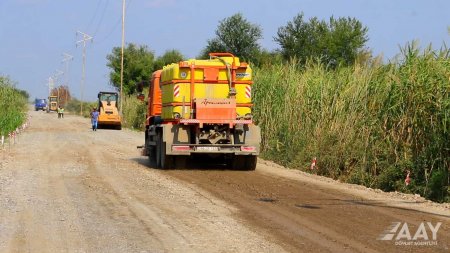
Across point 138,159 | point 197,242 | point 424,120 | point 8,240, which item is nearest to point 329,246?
point 197,242

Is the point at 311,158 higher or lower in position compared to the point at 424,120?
lower

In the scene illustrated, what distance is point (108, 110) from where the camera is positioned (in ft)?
174

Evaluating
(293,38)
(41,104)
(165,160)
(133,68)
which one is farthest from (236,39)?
(41,104)

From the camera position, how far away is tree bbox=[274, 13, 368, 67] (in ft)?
190

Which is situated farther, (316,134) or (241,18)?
(241,18)

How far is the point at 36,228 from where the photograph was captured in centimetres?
939

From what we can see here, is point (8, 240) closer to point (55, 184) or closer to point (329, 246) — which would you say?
point (329, 246)

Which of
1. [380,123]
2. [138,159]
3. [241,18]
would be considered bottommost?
[138,159]

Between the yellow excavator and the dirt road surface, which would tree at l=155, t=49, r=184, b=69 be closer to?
the yellow excavator

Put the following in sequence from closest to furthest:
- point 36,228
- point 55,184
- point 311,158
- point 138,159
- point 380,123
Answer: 1. point 36,228
2. point 55,184
3. point 380,123
4. point 311,158
5. point 138,159

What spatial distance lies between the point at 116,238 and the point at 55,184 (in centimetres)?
656

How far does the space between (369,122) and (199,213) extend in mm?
8135

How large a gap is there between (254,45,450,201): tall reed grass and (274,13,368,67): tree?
33.9m

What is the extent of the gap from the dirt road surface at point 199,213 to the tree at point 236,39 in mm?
43651
